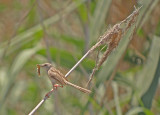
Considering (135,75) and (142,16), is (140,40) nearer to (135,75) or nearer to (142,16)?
(135,75)

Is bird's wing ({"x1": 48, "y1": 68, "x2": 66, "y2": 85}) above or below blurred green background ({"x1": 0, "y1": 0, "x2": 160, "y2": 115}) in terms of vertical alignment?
below

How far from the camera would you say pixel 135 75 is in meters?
1.65

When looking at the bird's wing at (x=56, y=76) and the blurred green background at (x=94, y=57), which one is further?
the blurred green background at (x=94, y=57)

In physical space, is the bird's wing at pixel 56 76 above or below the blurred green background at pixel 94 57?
below

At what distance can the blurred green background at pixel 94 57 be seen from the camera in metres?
1.11

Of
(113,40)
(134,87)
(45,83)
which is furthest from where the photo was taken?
(45,83)

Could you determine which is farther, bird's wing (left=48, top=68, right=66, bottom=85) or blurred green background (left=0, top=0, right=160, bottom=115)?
blurred green background (left=0, top=0, right=160, bottom=115)

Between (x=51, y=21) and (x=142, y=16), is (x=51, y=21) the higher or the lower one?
the higher one

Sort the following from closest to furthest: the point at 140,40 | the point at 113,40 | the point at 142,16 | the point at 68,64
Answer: the point at 113,40, the point at 142,16, the point at 68,64, the point at 140,40

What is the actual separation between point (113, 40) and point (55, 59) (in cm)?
73

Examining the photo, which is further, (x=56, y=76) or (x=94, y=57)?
(x=94, y=57)

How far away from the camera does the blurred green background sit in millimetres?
1109

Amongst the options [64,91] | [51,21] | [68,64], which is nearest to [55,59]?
[68,64]

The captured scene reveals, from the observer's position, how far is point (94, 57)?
3.34 feet
